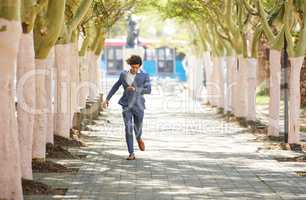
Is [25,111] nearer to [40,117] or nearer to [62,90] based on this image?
[40,117]

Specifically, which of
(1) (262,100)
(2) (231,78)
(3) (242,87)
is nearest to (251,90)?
(3) (242,87)

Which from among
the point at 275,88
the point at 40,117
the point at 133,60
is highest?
the point at 133,60

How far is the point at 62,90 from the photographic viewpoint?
18.8 meters

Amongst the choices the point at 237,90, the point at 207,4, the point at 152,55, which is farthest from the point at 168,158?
the point at 152,55

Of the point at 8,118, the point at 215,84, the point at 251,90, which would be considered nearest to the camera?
the point at 8,118

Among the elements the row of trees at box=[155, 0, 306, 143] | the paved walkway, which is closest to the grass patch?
the row of trees at box=[155, 0, 306, 143]

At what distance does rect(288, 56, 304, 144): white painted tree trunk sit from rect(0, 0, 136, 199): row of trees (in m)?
4.40

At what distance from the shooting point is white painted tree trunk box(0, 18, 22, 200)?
32.8ft

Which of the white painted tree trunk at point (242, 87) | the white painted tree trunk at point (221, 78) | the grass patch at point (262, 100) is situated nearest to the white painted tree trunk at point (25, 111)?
the white painted tree trunk at point (242, 87)

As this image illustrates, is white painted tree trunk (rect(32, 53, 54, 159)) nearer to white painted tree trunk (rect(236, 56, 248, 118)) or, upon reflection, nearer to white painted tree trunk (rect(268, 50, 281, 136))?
white painted tree trunk (rect(268, 50, 281, 136))

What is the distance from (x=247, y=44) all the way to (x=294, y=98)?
8.38 m

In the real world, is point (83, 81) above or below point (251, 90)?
above

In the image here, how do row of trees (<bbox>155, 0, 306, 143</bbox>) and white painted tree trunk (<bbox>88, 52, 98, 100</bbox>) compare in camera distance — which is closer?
row of trees (<bbox>155, 0, 306, 143</bbox>)

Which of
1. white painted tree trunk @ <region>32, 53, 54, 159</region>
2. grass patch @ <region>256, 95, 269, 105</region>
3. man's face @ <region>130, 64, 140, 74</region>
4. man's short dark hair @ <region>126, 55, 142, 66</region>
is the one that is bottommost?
grass patch @ <region>256, 95, 269, 105</region>
